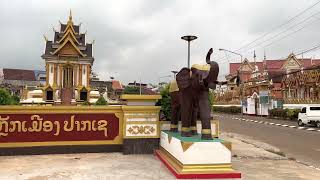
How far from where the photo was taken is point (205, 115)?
27.3ft

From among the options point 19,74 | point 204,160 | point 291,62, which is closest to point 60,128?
point 204,160

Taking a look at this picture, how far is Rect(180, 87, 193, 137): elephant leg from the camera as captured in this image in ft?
29.5

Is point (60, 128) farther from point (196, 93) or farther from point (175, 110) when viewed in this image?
point (196, 93)

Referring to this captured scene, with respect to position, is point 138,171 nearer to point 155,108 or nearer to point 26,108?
point 155,108

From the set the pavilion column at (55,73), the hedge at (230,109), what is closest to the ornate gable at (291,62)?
the hedge at (230,109)

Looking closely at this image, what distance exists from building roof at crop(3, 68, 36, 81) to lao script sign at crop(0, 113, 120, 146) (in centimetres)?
8810

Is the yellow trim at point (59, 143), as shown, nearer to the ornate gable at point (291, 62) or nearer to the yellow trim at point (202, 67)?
the yellow trim at point (202, 67)

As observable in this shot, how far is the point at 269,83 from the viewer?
2333 inches

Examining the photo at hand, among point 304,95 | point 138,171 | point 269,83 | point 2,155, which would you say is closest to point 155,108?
point 138,171

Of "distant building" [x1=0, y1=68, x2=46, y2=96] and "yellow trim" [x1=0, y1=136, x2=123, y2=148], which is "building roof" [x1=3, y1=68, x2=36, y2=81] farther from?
"yellow trim" [x1=0, y1=136, x2=123, y2=148]

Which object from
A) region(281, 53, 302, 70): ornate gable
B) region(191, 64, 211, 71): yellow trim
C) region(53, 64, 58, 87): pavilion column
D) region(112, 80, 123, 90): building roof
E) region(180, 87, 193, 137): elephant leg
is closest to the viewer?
region(191, 64, 211, 71): yellow trim

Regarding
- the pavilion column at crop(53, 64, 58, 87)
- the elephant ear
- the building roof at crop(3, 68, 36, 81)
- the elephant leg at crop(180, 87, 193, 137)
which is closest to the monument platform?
the elephant leg at crop(180, 87, 193, 137)

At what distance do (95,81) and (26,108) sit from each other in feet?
226

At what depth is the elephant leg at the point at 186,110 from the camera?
8992 mm
